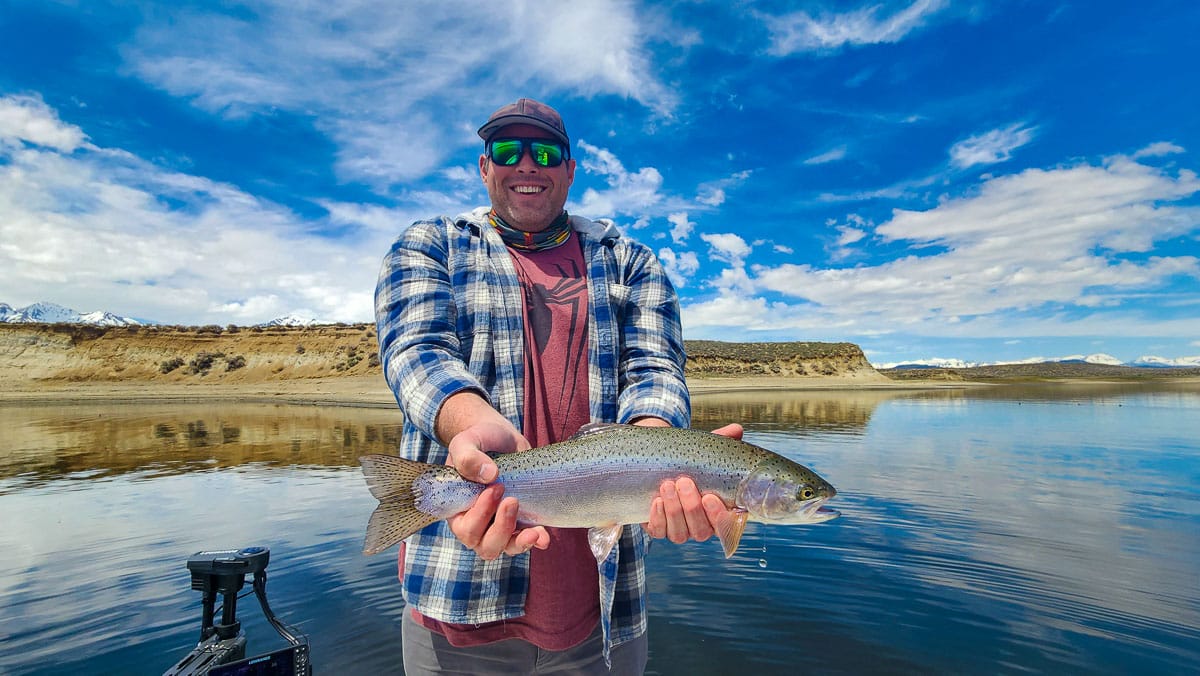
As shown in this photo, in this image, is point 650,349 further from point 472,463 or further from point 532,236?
point 472,463

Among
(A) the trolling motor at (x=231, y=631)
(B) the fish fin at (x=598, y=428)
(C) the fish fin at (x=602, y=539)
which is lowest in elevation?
(A) the trolling motor at (x=231, y=631)

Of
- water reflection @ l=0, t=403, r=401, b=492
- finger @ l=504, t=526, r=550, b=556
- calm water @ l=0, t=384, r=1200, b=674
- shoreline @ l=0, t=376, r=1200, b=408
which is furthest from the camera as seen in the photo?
shoreline @ l=0, t=376, r=1200, b=408

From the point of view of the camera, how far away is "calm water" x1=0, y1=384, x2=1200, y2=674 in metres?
6.46

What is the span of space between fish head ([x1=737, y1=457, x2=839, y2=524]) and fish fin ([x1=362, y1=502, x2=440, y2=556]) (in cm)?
167

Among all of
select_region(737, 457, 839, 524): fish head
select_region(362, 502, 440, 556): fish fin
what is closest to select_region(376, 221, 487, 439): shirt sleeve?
select_region(362, 502, 440, 556): fish fin

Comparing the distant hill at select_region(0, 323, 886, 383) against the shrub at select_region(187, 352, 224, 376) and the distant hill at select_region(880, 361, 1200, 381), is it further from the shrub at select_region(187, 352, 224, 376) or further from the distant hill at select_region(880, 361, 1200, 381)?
the distant hill at select_region(880, 361, 1200, 381)

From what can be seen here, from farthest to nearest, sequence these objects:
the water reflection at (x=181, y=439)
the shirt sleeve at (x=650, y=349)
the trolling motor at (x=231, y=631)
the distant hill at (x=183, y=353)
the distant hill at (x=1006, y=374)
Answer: the distant hill at (x=1006, y=374) < the distant hill at (x=183, y=353) < the water reflection at (x=181, y=439) < the trolling motor at (x=231, y=631) < the shirt sleeve at (x=650, y=349)

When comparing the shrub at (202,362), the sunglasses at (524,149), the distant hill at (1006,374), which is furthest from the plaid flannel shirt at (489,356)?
the distant hill at (1006,374)

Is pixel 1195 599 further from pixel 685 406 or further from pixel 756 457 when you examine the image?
pixel 685 406

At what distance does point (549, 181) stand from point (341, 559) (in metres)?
8.21

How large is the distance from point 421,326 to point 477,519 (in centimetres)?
98

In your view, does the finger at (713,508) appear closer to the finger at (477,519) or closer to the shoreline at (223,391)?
the finger at (477,519)

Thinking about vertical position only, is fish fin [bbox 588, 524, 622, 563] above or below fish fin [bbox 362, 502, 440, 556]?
below

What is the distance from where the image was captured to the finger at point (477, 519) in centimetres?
260
